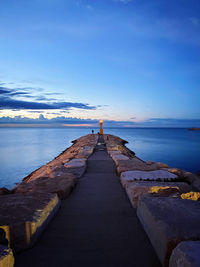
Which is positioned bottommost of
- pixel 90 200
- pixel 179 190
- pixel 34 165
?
pixel 34 165

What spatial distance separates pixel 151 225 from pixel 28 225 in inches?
49.7

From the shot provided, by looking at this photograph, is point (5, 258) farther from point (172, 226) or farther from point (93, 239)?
point (172, 226)

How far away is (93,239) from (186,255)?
1.06 meters

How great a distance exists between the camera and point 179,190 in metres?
3.15

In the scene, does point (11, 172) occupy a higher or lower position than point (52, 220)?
lower

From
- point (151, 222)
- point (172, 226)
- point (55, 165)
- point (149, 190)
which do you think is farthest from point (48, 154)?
point (172, 226)

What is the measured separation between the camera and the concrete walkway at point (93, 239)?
177 centimetres

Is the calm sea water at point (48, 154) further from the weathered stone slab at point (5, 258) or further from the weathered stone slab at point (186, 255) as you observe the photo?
the weathered stone slab at point (186, 255)

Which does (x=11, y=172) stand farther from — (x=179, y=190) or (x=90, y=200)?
(x=179, y=190)

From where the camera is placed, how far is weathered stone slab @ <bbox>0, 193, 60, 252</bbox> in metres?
1.89

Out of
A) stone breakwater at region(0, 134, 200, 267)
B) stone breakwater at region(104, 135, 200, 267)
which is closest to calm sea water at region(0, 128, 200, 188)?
stone breakwater at region(0, 134, 200, 267)

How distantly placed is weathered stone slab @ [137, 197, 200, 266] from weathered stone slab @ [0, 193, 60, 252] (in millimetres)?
1185

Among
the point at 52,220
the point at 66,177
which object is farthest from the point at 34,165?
the point at 52,220

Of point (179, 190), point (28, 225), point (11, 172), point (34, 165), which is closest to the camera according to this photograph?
point (28, 225)
